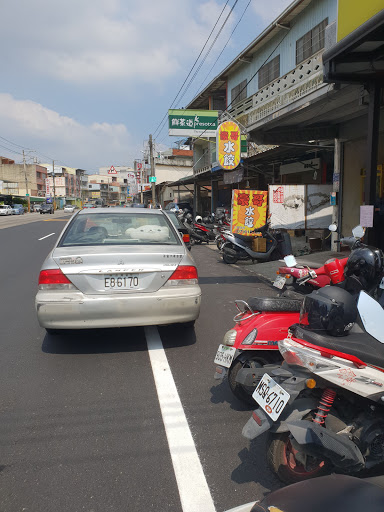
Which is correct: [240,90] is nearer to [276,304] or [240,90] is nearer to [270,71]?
[270,71]

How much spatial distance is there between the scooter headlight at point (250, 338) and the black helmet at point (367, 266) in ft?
3.15

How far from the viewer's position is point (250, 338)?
3.03 m

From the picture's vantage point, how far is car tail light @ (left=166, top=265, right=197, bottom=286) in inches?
163

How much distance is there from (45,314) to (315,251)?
9.17 metres

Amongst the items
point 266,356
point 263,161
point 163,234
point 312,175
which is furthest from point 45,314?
point 263,161

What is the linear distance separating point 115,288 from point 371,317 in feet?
8.19

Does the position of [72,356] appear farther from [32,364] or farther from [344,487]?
[344,487]

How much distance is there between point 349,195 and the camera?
1097cm

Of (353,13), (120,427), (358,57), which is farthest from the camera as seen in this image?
(358,57)

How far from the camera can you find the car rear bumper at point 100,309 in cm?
390

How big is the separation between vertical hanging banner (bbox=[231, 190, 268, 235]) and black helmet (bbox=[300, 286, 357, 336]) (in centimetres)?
859

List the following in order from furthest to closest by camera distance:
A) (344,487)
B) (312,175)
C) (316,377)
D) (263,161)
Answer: (263,161)
(312,175)
(316,377)
(344,487)

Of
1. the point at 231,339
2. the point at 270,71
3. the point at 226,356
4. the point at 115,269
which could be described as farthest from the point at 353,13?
the point at 270,71

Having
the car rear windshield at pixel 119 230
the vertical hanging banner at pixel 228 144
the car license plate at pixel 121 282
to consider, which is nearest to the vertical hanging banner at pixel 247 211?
the vertical hanging banner at pixel 228 144
